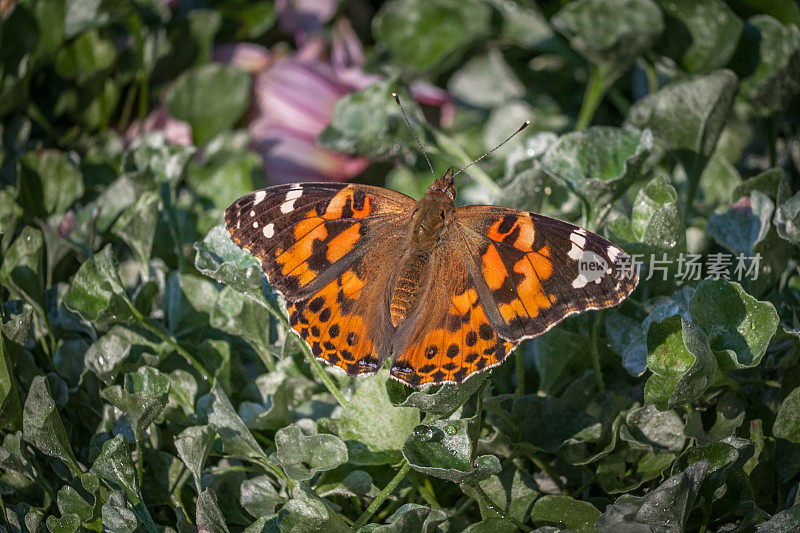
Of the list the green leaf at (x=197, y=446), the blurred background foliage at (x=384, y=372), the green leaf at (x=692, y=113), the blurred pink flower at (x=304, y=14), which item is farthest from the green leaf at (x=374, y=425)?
the blurred pink flower at (x=304, y=14)

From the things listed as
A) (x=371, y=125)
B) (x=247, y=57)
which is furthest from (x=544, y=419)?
(x=247, y=57)

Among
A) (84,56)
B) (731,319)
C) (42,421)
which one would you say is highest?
(84,56)

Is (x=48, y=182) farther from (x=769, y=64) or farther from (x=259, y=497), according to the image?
(x=769, y=64)

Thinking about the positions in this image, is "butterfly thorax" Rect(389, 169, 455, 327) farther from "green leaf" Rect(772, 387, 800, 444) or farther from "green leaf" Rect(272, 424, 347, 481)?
"green leaf" Rect(772, 387, 800, 444)

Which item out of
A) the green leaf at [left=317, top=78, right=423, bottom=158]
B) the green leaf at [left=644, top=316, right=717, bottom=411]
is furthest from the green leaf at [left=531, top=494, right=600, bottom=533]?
the green leaf at [left=317, top=78, right=423, bottom=158]

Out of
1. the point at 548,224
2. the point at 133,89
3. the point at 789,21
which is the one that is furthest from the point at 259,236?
the point at 789,21

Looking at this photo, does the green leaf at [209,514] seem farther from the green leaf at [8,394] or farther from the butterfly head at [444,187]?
the butterfly head at [444,187]

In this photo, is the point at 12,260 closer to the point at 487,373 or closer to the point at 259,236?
the point at 259,236
